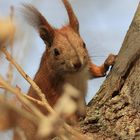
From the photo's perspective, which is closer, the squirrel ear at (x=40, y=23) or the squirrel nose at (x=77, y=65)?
the squirrel nose at (x=77, y=65)

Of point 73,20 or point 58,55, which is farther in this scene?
point 73,20

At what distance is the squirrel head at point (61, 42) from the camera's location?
3.35 m

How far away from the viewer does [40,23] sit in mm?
3680

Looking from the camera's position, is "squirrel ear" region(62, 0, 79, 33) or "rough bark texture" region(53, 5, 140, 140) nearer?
"rough bark texture" region(53, 5, 140, 140)

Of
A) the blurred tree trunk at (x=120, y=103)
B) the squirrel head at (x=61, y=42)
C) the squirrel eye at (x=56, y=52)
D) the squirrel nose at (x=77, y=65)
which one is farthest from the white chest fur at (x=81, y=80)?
the squirrel eye at (x=56, y=52)

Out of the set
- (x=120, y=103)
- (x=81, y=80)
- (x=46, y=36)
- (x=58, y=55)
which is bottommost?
(x=58, y=55)

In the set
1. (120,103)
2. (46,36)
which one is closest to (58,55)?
(46,36)

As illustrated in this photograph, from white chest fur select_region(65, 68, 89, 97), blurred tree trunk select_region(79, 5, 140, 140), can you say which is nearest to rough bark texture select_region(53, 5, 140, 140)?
blurred tree trunk select_region(79, 5, 140, 140)

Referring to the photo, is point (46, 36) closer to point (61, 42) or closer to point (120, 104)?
point (61, 42)

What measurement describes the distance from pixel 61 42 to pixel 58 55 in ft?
0.49

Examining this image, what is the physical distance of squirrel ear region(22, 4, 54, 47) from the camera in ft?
10.9

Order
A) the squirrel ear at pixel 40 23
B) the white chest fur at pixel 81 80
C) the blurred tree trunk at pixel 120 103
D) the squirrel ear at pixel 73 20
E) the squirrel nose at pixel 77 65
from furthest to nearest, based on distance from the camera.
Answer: the squirrel ear at pixel 73 20 → the squirrel ear at pixel 40 23 → the squirrel nose at pixel 77 65 → the blurred tree trunk at pixel 120 103 → the white chest fur at pixel 81 80

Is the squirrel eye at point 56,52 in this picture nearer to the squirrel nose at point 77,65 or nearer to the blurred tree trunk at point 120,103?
the squirrel nose at point 77,65

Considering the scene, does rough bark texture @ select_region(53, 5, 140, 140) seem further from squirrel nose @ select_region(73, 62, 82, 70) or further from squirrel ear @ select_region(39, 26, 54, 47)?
squirrel ear @ select_region(39, 26, 54, 47)
